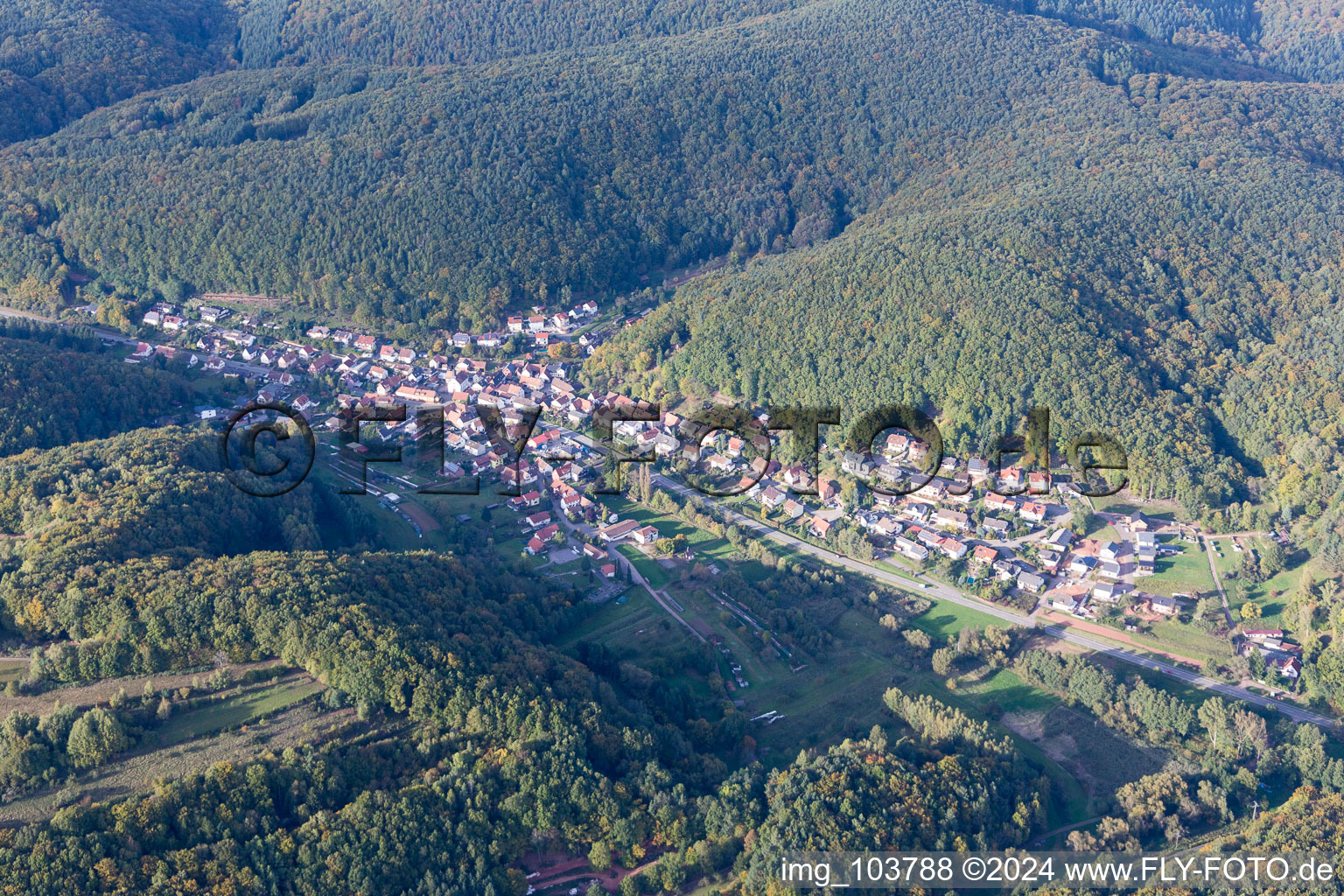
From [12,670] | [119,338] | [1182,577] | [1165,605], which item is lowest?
[1165,605]

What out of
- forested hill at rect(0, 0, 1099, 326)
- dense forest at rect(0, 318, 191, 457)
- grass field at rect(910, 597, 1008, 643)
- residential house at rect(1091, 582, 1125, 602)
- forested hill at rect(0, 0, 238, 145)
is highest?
forested hill at rect(0, 0, 238, 145)

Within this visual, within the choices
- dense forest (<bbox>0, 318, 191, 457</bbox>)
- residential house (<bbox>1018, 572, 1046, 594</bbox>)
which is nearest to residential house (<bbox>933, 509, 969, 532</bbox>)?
residential house (<bbox>1018, 572, 1046, 594</bbox>)

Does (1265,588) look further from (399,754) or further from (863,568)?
(399,754)

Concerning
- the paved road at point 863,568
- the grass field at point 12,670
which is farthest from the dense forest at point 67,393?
the paved road at point 863,568

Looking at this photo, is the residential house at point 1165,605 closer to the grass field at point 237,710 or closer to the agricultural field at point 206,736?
the agricultural field at point 206,736

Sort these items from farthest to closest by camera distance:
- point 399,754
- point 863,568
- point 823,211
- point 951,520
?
1. point 823,211
2. point 951,520
3. point 863,568
4. point 399,754

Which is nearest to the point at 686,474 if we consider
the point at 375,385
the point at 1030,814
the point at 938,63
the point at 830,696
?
the point at 830,696

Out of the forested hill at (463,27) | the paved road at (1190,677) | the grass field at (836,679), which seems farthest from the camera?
the forested hill at (463,27)

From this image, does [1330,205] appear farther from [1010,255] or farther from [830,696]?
[830,696]

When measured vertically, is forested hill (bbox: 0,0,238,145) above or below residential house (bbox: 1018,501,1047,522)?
above

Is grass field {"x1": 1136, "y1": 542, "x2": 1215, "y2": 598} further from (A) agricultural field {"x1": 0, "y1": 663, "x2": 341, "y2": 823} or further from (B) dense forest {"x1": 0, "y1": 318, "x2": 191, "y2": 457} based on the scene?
(B) dense forest {"x1": 0, "y1": 318, "x2": 191, "y2": 457}

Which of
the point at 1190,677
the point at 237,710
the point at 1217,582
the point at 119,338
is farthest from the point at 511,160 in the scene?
the point at 1190,677

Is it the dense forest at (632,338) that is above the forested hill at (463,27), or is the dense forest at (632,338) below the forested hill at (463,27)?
below
